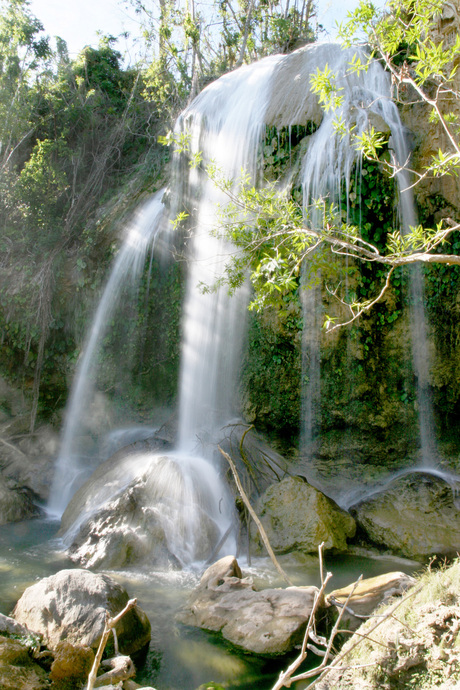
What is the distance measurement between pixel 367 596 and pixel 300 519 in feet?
6.69

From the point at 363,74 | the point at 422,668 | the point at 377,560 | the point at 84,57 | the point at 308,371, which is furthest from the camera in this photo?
the point at 84,57

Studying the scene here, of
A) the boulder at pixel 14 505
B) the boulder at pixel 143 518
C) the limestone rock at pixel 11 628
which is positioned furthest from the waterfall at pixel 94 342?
the limestone rock at pixel 11 628

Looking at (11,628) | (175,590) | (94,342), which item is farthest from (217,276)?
(11,628)

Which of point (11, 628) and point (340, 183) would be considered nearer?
point (11, 628)

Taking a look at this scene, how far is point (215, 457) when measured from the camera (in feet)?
26.0

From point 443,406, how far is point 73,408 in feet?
25.4

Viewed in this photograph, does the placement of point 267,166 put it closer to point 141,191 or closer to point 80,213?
point 141,191

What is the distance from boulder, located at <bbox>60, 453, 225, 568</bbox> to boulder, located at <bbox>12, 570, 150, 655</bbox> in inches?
64.2

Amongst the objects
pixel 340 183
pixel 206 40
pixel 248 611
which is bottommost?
pixel 248 611

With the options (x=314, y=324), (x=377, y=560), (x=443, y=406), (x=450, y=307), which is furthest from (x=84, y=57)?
(x=377, y=560)

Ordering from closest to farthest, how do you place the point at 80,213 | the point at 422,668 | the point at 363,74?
the point at 422,668 < the point at 363,74 < the point at 80,213

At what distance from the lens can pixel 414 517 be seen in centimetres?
655

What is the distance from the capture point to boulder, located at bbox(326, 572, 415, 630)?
4113mm

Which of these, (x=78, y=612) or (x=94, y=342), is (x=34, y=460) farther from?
(x=78, y=612)
